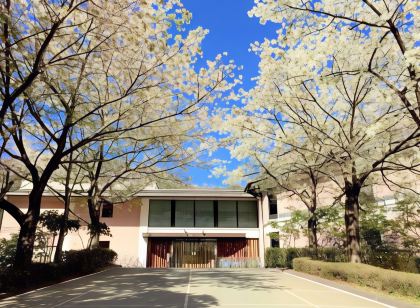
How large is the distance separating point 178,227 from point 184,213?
1223 mm

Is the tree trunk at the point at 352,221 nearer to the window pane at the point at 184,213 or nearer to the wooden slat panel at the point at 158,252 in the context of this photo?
the window pane at the point at 184,213

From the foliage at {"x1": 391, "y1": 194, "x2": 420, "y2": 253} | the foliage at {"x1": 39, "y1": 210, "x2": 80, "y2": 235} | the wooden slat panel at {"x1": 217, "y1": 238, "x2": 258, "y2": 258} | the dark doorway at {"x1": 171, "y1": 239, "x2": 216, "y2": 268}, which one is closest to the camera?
the foliage at {"x1": 39, "y1": 210, "x2": 80, "y2": 235}

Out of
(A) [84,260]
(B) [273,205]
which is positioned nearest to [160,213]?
(B) [273,205]

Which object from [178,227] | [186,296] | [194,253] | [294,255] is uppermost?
[178,227]

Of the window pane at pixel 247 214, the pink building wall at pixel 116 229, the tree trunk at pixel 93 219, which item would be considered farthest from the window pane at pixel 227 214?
the tree trunk at pixel 93 219

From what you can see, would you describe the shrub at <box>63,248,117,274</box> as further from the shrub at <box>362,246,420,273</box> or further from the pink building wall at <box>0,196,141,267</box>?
the shrub at <box>362,246,420,273</box>

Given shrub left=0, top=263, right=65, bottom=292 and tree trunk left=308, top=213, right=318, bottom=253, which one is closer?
shrub left=0, top=263, right=65, bottom=292

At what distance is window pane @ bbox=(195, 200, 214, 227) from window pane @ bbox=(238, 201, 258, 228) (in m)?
2.31

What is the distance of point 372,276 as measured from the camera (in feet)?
32.3

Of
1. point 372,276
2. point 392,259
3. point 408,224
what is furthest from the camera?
point 408,224

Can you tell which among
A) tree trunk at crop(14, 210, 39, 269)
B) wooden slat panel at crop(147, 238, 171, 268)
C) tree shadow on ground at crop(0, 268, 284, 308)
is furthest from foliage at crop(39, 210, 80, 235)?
wooden slat panel at crop(147, 238, 171, 268)

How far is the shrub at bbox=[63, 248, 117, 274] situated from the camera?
13.5m

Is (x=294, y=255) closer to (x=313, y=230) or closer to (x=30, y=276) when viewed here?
(x=313, y=230)

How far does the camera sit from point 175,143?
13688 millimetres
